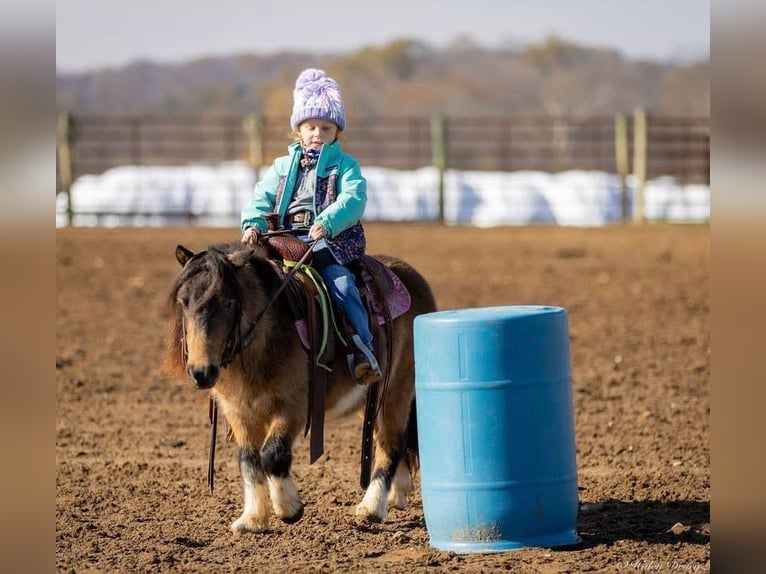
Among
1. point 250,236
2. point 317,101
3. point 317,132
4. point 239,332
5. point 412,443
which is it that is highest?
point 317,101

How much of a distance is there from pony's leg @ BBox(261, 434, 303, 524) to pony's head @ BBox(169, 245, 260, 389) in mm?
477

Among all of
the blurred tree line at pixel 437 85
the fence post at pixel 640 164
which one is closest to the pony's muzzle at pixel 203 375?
the fence post at pixel 640 164

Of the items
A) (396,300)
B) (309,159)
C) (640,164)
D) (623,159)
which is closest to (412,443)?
(396,300)

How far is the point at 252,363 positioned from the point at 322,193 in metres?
0.95

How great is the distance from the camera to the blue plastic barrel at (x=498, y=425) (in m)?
5.05

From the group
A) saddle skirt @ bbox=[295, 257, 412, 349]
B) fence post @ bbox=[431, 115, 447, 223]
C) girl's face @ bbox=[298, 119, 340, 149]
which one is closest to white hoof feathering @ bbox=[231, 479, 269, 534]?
saddle skirt @ bbox=[295, 257, 412, 349]

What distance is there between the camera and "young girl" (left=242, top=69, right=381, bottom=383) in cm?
584

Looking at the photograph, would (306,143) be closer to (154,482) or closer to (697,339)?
(154,482)

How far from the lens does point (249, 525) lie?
5.69 meters

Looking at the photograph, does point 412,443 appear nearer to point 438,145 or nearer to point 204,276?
point 204,276

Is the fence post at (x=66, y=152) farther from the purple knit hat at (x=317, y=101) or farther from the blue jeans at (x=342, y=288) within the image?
the blue jeans at (x=342, y=288)
